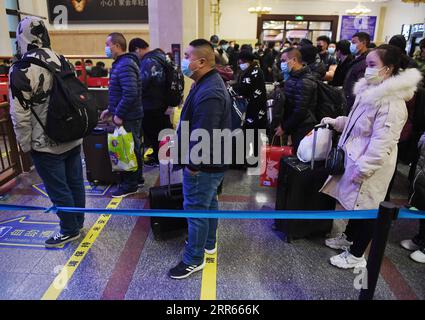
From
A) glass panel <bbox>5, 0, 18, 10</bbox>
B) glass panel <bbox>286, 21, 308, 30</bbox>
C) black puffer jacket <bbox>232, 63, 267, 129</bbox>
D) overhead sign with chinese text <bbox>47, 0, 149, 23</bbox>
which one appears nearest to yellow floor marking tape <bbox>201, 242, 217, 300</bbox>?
black puffer jacket <bbox>232, 63, 267, 129</bbox>

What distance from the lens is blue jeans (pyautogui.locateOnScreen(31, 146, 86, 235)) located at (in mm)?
2418

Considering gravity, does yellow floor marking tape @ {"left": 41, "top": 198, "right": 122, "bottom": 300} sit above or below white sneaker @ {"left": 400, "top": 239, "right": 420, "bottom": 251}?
below

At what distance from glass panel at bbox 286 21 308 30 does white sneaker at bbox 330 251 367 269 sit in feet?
58.6

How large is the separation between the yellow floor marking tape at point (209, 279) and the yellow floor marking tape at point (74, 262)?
0.98m

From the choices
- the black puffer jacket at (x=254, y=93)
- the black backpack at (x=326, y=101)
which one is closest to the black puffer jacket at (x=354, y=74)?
the black backpack at (x=326, y=101)

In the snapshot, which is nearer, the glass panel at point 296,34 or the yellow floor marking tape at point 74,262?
the yellow floor marking tape at point 74,262

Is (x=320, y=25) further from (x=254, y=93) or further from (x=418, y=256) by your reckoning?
(x=418, y=256)

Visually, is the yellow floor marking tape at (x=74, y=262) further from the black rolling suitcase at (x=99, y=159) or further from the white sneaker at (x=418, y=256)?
the white sneaker at (x=418, y=256)

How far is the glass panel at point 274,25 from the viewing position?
17.8m

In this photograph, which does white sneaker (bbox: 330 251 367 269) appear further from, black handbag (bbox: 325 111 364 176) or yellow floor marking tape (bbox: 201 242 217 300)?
yellow floor marking tape (bbox: 201 242 217 300)

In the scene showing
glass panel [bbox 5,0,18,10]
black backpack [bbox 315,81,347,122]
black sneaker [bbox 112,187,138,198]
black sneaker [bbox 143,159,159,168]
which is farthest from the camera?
glass panel [bbox 5,0,18,10]

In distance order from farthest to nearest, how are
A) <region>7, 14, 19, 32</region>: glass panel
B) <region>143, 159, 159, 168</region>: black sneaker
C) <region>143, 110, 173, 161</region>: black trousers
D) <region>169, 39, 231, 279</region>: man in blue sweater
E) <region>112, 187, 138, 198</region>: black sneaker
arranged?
<region>7, 14, 19, 32</region>: glass panel, <region>143, 159, 159, 168</region>: black sneaker, <region>143, 110, 173, 161</region>: black trousers, <region>112, 187, 138, 198</region>: black sneaker, <region>169, 39, 231, 279</region>: man in blue sweater

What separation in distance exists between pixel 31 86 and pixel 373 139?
2299mm

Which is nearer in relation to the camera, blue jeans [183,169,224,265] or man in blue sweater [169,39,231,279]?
man in blue sweater [169,39,231,279]
